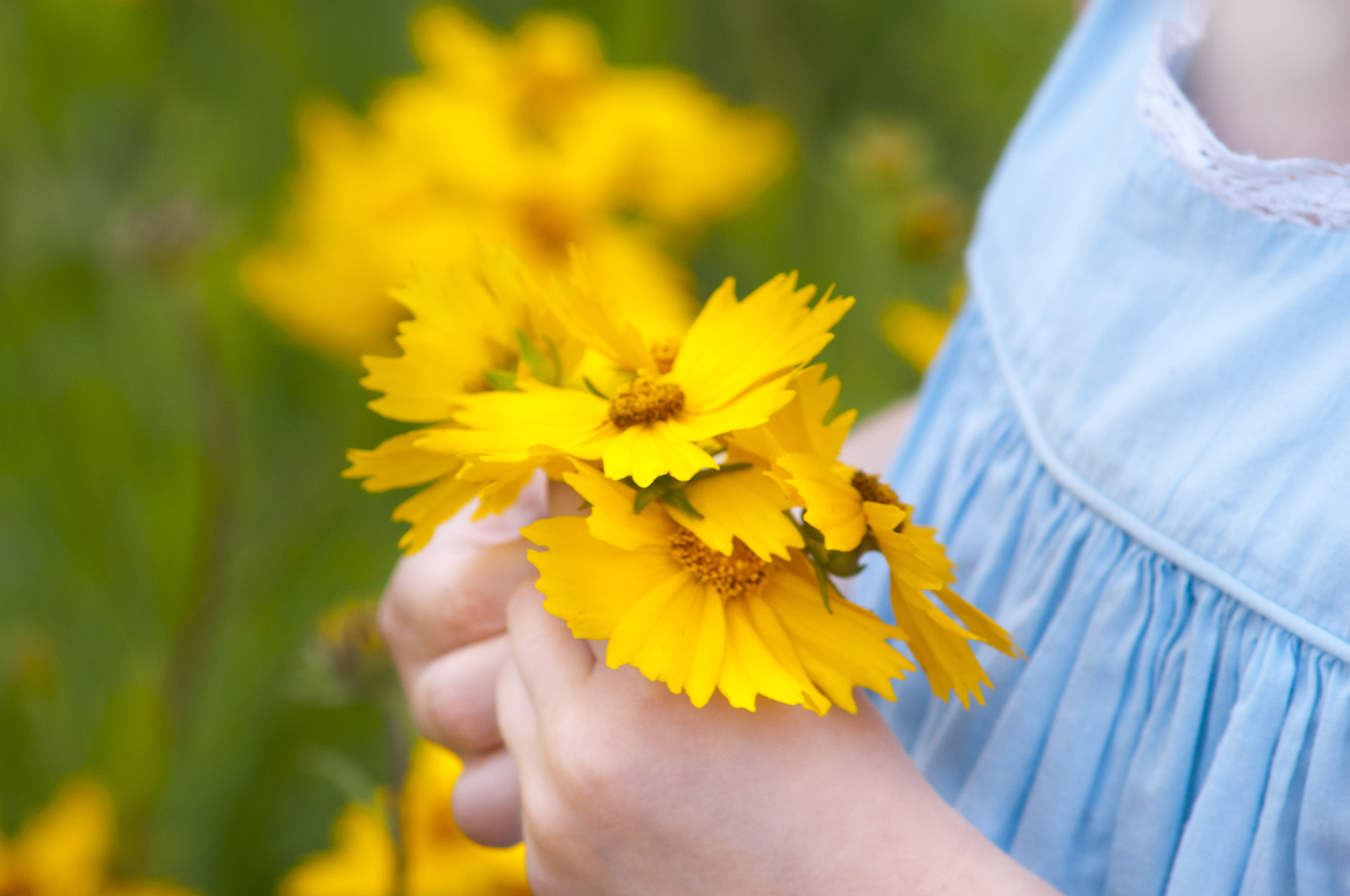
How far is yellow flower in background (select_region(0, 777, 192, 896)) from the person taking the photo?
58 cm

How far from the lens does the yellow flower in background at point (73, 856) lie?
1.90 feet

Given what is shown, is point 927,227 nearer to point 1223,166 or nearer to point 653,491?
point 1223,166

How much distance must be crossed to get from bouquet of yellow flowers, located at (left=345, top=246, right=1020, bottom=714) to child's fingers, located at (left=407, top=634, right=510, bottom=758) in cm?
7

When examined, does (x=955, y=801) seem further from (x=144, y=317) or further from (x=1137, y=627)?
(x=144, y=317)

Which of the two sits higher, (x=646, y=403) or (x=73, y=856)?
(x=646, y=403)

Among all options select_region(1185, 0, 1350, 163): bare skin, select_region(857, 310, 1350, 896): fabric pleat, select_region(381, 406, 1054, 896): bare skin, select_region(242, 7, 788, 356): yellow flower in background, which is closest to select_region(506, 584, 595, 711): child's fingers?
select_region(381, 406, 1054, 896): bare skin

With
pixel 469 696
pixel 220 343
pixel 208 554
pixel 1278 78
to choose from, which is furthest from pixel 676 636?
pixel 220 343

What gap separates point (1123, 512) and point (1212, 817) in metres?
0.08

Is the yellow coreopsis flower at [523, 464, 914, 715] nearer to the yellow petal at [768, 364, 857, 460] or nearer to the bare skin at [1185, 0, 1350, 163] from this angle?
the yellow petal at [768, 364, 857, 460]

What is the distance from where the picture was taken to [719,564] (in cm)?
24

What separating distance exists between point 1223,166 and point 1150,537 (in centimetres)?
10

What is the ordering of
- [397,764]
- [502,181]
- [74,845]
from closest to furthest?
[397,764]
[74,845]
[502,181]

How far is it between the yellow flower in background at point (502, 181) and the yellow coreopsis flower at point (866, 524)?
0.42 m

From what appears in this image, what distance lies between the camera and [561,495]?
0.91 ft
